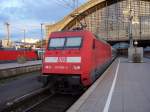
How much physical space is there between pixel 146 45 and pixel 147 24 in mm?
11121

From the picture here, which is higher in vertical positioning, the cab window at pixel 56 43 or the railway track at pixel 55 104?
the cab window at pixel 56 43

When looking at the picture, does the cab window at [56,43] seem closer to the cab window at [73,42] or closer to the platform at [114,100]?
the cab window at [73,42]

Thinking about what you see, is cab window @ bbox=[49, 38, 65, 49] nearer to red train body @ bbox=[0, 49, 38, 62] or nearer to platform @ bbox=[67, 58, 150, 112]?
platform @ bbox=[67, 58, 150, 112]

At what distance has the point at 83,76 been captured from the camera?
47.4ft

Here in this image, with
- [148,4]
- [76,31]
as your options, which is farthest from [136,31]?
[76,31]

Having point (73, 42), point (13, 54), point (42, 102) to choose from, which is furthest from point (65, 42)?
point (13, 54)

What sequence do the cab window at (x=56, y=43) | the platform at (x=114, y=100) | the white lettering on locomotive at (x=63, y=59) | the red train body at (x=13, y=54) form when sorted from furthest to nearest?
the red train body at (x=13, y=54)
the cab window at (x=56, y=43)
the white lettering on locomotive at (x=63, y=59)
the platform at (x=114, y=100)

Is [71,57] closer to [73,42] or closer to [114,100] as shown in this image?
[73,42]

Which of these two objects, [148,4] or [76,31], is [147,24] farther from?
[76,31]

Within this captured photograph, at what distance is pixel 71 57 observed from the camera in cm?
1491

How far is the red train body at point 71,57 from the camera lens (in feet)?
47.8

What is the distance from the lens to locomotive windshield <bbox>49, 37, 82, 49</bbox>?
15430mm

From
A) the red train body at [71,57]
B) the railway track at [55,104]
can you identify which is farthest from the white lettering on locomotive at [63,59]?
the railway track at [55,104]

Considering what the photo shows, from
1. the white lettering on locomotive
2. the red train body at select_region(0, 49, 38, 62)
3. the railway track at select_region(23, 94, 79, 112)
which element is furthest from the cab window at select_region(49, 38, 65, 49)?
the red train body at select_region(0, 49, 38, 62)
